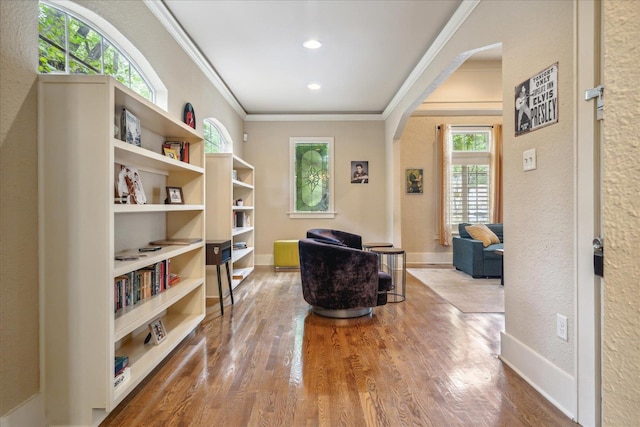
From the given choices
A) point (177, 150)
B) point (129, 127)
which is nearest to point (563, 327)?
point (129, 127)

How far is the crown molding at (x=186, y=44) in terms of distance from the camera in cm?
273

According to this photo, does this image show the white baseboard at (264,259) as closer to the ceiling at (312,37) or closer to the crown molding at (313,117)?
the crown molding at (313,117)

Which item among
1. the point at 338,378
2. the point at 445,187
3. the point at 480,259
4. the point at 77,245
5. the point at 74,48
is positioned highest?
the point at 74,48

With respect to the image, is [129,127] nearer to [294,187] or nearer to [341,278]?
[341,278]

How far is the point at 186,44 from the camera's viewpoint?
131 inches

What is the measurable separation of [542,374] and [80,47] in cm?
357

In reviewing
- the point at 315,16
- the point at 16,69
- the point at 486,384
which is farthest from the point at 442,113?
the point at 16,69

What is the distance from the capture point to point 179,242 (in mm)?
2781

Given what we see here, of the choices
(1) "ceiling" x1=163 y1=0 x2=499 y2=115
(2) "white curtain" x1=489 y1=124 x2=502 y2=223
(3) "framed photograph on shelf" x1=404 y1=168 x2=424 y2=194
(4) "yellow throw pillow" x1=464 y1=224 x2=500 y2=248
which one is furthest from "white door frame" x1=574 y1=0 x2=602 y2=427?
(2) "white curtain" x1=489 y1=124 x2=502 y2=223

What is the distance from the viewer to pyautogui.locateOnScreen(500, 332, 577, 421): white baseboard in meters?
1.71

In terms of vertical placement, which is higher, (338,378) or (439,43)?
(439,43)

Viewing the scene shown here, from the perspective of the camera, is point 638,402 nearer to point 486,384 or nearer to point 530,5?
point 486,384

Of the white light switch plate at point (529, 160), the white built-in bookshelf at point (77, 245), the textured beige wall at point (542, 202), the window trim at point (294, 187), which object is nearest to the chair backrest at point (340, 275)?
the textured beige wall at point (542, 202)

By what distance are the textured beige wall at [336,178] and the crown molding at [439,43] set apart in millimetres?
1290
